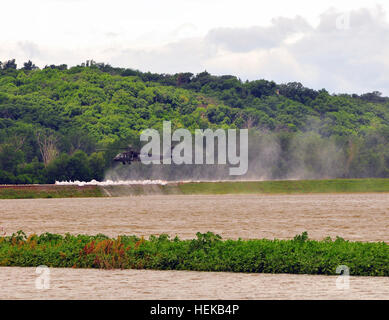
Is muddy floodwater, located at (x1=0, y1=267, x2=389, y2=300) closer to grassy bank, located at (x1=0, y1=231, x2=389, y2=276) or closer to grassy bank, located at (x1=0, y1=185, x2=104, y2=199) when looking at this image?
grassy bank, located at (x1=0, y1=231, x2=389, y2=276)

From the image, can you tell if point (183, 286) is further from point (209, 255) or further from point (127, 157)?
point (127, 157)

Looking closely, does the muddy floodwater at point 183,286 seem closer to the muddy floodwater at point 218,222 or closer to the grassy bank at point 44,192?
the muddy floodwater at point 218,222

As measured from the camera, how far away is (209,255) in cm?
3052

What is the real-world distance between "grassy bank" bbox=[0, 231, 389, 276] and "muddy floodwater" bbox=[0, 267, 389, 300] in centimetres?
61

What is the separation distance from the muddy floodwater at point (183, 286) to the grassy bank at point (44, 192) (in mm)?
139928

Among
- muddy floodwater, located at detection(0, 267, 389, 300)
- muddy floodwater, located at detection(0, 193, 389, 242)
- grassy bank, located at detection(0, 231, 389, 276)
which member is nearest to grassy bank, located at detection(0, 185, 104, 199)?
muddy floodwater, located at detection(0, 193, 389, 242)

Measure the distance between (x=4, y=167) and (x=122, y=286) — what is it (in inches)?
6825

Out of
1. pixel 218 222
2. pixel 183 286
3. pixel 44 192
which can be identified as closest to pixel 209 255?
pixel 183 286

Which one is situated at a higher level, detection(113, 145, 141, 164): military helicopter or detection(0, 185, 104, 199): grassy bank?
detection(113, 145, 141, 164): military helicopter

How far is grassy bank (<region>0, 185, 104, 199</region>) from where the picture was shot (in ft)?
546

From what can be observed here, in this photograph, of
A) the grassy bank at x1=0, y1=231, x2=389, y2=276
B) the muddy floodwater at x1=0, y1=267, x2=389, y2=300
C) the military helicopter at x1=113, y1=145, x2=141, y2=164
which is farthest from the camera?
the military helicopter at x1=113, y1=145, x2=141, y2=164

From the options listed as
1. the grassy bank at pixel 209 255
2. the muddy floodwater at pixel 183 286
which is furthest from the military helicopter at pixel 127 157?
the muddy floodwater at pixel 183 286

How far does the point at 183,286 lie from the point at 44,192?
483ft
